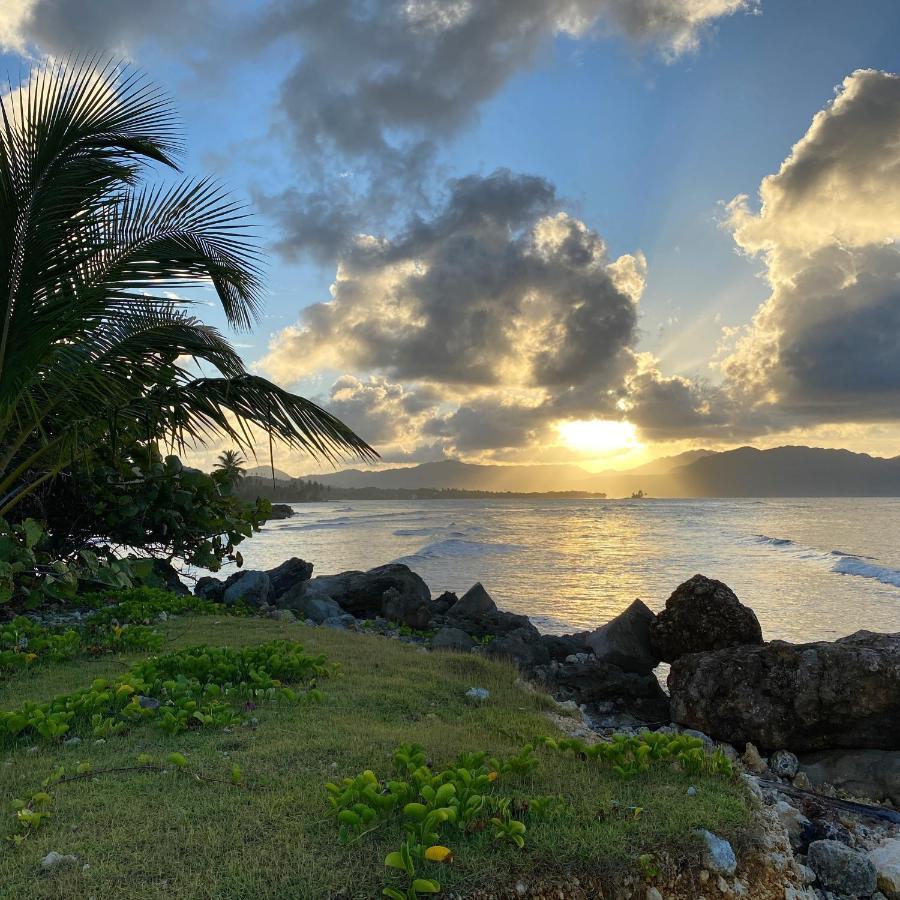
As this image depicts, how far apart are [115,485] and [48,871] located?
6819mm

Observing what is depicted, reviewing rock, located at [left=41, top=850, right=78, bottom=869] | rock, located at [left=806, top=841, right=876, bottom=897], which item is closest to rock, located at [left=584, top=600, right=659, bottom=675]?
rock, located at [left=806, top=841, right=876, bottom=897]

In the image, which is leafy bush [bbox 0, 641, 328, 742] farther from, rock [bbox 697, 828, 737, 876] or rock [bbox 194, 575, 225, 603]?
rock [bbox 194, 575, 225, 603]

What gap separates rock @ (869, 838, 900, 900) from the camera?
364 centimetres

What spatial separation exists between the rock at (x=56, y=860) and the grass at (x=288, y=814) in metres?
0.03

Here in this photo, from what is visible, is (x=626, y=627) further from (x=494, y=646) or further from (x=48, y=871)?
(x=48, y=871)

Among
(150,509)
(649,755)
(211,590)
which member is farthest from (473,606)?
(649,755)

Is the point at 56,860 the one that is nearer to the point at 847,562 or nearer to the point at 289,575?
the point at 289,575

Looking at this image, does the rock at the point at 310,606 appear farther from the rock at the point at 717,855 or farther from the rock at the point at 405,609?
the rock at the point at 717,855

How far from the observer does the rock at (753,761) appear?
22.0 feet

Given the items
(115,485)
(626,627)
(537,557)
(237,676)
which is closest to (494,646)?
(626,627)

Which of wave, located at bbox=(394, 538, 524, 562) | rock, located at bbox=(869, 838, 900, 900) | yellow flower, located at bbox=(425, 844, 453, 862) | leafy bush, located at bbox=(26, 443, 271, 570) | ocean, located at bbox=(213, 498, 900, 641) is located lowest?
wave, located at bbox=(394, 538, 524, 562)

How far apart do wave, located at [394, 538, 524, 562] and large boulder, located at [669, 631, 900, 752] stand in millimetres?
21689

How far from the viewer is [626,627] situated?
36.6 ft

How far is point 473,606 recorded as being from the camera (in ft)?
46.9
